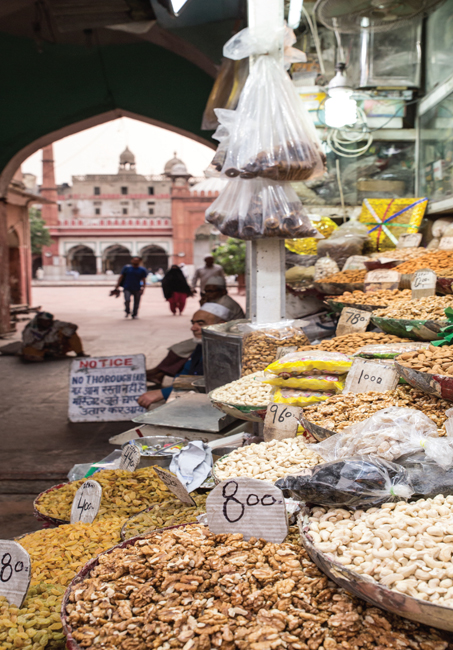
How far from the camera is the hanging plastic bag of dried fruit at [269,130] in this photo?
268 cm

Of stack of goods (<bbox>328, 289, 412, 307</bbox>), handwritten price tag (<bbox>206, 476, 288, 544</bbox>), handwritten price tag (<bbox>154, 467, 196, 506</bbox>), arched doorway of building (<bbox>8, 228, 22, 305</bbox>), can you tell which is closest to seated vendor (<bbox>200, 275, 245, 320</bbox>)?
stack of goods (<bbox>328, 289, 412, 307</bbox>)

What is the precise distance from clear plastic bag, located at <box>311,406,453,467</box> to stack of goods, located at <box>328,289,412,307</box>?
1.24m

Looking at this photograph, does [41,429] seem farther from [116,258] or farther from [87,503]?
[116,258]

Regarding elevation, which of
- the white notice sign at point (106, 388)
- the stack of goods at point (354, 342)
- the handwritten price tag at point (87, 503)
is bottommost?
the white notice sign at point (106, 388)

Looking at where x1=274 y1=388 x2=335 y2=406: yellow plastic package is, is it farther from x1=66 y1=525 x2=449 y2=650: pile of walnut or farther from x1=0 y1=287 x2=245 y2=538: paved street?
x1=0 y1=287 x2=245 y2=538: paved street

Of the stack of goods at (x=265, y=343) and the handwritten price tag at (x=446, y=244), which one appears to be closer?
the stack of goods at (x=265, y=343)

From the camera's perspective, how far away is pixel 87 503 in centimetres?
173

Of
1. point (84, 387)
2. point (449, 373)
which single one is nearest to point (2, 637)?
point (449, 373)

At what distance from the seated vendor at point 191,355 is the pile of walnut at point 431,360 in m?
2.56

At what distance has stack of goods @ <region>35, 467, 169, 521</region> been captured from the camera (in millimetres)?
1804

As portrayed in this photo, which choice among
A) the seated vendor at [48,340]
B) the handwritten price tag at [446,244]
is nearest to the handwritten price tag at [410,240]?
the handwritten price tag at [446,244]

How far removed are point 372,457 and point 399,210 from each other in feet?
11.3

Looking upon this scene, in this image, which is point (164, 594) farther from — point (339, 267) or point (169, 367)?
point (169, 367)

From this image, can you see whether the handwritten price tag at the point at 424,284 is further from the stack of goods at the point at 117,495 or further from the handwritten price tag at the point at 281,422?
the stack of goods at the point at 117,495
